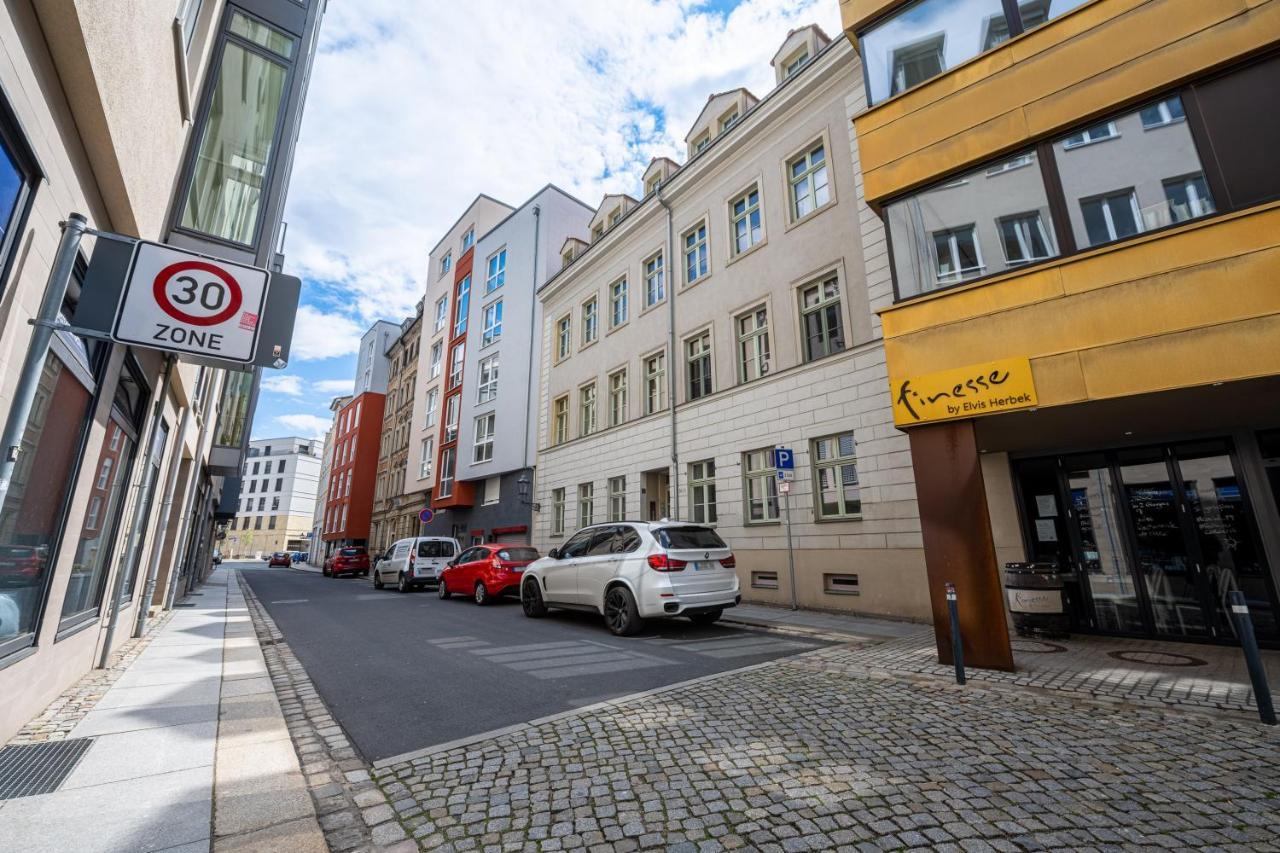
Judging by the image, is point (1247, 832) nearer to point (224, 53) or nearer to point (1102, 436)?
point (1102, 436)

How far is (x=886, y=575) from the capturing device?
10141 mm

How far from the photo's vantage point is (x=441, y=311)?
1385 inches

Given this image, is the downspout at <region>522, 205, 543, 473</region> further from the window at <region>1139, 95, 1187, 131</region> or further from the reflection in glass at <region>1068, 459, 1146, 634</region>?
the window at <region>1139, 95, 1187, 131</region>

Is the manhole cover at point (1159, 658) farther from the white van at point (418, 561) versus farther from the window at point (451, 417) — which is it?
the window at point (451, 417)

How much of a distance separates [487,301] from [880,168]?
23778 mm

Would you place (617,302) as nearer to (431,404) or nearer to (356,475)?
(431,404)

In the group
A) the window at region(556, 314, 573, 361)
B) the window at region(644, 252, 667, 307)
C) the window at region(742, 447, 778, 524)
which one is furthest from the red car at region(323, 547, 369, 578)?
the window at region(742, 447, 778, 524)

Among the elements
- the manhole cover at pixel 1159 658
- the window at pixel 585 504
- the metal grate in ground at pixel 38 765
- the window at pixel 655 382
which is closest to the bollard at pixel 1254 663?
the manhole cover at pixel 1159 658

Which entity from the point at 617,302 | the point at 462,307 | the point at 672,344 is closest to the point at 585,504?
the point at 672,344

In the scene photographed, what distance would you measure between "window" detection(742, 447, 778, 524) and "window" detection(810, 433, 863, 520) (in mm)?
1157

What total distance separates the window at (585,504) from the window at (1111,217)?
15.1 metres

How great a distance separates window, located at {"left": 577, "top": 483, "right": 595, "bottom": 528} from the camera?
19031 mm

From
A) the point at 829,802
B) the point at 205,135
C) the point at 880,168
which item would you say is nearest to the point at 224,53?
the point at 205,135

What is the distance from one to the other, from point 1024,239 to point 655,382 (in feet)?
38.2
